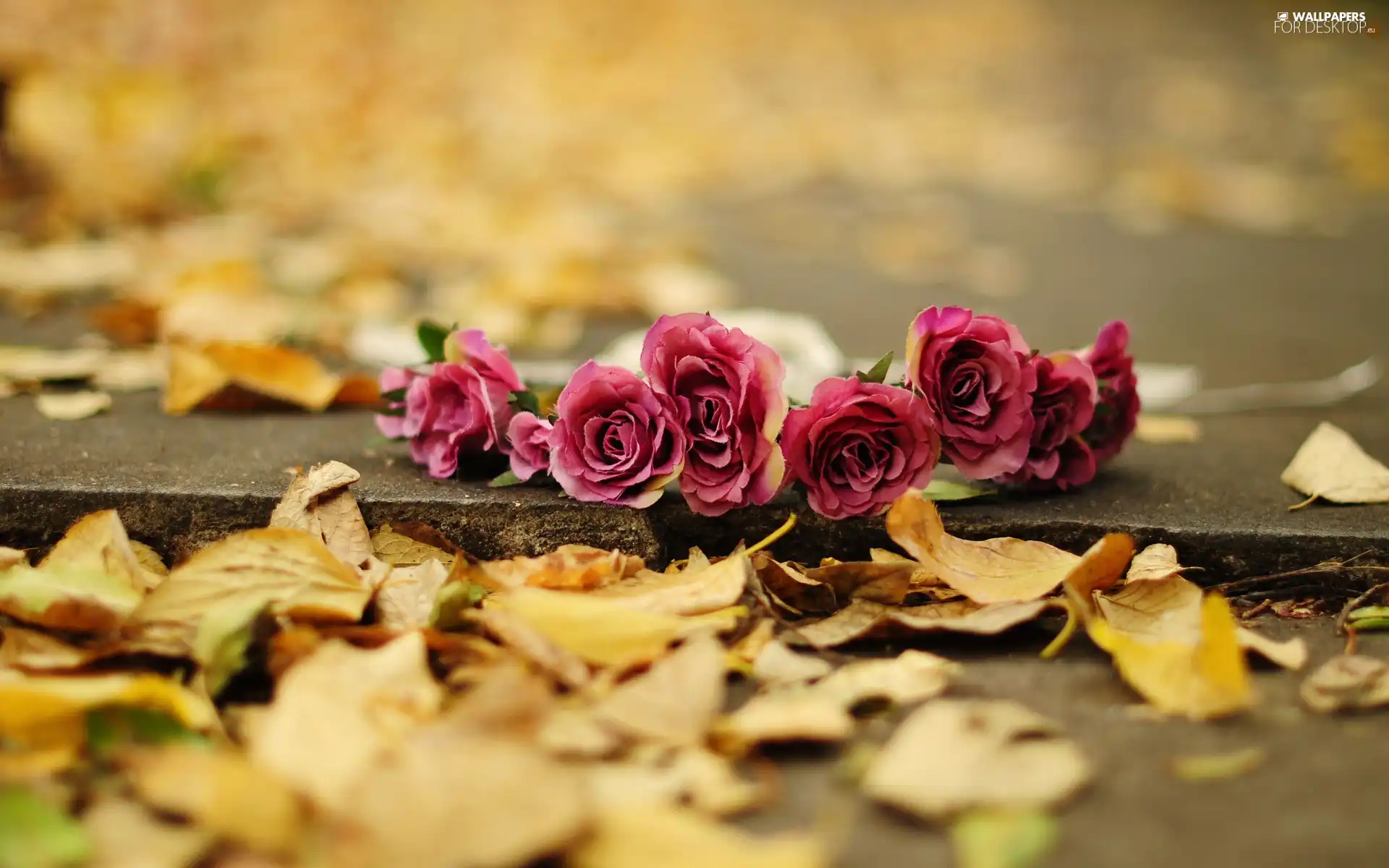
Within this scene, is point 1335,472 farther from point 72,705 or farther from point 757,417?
point 72,705

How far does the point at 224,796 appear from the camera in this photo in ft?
2.24

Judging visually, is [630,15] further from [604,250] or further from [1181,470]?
[1181,470]

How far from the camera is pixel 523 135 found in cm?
438

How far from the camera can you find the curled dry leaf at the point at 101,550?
3.26 ft

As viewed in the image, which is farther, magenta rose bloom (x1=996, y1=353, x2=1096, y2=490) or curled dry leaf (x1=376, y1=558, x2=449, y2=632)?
magenta rose bloom (x1=996, y1=353, x2=1096, y2=490)

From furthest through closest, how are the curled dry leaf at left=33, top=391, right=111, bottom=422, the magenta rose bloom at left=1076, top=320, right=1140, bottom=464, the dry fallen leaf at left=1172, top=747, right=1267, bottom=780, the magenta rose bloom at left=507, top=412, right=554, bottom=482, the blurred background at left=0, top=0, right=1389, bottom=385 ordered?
the blurred background at left=0, top=0, right=1389, bottom=385
the curled dry leaf at left=33, top=391, right=111, bottom=422
the magenta rose bloom at left=1076, top=320, right=1140, bottom=464
the magenta rose bloom at left=507, top=412, right=554, bottom=482
the dry fallen leaf at left=1172, top=747, right=1267, bottom=780

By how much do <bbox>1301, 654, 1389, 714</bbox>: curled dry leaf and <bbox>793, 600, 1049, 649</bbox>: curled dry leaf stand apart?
0.21 meters

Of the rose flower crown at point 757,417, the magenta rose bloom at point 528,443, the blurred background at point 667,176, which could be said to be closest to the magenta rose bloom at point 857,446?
the rose flower crown at point 757,417

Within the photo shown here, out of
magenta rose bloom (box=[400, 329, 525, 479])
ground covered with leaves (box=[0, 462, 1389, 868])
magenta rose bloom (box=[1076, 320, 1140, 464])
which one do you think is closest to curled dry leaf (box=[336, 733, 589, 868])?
ground covered with leaves (box=[0, 462, 1389, 868])

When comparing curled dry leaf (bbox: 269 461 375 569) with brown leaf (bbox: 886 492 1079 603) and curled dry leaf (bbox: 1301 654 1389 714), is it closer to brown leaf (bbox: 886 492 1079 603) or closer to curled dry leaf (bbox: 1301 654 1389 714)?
brown leaf (bbox: 886 492 1079 603)

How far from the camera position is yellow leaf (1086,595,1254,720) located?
845mm

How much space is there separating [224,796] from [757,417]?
1.75 ft

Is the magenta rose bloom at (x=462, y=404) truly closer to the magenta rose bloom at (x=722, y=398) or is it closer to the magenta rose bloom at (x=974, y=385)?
the magenta rose bloom at (x=722, y=398)

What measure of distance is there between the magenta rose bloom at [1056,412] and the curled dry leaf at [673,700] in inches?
18.6
